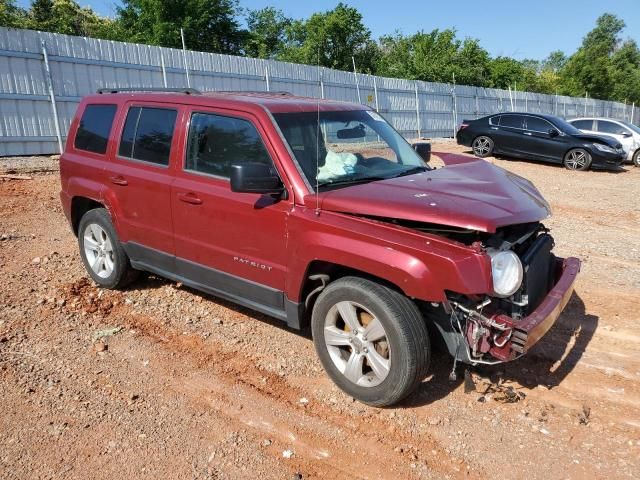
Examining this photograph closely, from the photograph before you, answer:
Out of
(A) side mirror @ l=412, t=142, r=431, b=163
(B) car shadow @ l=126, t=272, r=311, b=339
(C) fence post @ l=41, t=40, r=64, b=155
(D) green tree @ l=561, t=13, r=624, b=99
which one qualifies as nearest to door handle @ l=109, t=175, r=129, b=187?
(B) car shadow @ l=126, t=272, r=311, b=339

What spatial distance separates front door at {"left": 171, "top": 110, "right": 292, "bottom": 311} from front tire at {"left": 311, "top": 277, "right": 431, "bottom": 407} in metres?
0.48

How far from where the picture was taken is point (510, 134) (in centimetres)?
1598

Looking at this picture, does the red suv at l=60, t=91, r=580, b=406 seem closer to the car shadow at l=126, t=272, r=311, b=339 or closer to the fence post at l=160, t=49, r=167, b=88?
the car shadow at l=126, t=272, r=311, b=339

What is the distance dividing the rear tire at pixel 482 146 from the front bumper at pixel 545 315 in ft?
43.5

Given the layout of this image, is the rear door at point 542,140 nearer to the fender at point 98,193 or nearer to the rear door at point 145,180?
the rear door at point 145,180

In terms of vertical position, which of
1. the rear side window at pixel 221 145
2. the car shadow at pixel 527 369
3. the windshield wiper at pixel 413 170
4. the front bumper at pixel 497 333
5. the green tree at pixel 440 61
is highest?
the green tree at pixel 440 61

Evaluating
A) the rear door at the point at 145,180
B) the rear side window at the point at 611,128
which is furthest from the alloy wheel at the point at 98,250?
the rear side window at the point at 611,128

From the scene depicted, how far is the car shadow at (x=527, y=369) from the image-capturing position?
3.66m

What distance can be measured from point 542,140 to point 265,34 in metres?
26.7

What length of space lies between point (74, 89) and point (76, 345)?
9.23 metres

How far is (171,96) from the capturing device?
4.53m

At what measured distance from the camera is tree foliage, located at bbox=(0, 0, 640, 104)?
31141mm

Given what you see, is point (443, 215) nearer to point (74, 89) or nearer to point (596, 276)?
point (596, 276)

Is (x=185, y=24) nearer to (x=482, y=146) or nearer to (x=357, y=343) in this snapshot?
(x=482, y=146)
